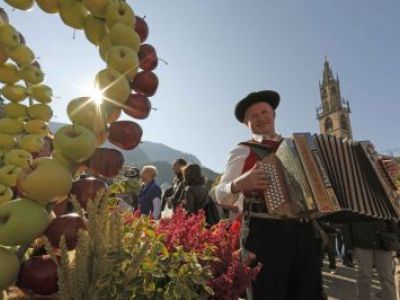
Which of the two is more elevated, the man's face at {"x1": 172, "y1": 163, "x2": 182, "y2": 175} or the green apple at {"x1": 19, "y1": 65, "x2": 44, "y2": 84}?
the man's face at {"x1": 172, "y1": 163, "x2": 182, "y2": 175}

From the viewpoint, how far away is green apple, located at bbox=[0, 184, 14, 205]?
2.50 ft

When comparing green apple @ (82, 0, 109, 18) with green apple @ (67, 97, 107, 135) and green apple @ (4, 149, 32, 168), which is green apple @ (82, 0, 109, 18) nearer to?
green apple @ (67, 97, 107, 135)

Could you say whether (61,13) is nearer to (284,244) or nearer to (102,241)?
(102,241)

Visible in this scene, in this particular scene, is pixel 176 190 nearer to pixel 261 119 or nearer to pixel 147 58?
pixel 261 119

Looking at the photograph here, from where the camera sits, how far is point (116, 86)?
0.68 metres

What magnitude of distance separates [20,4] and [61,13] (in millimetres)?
94

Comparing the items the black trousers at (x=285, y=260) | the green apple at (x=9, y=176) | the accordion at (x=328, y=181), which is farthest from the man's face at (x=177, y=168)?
the green apple at (x=9, y=176)

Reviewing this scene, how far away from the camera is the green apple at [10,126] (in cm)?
89

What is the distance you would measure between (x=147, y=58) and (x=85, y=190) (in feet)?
0.99

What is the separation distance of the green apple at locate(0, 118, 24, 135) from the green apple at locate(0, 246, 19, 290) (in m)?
0.36

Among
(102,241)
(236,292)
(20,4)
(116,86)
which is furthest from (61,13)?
(236,292)

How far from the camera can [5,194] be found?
77 centimetres

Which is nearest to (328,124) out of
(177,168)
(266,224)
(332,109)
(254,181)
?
(332,109)

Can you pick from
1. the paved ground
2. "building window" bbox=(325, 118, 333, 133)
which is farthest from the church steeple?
the paved ground
